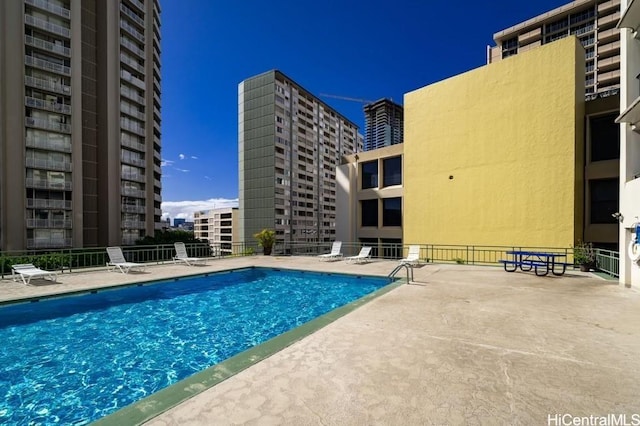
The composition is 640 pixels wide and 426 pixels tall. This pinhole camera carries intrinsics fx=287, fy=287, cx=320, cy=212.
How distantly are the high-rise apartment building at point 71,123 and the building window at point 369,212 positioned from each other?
28.6m

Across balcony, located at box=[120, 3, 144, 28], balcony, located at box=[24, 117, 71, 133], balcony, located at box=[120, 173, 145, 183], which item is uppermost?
balcony, located at box=[120, 3, 144, 28]

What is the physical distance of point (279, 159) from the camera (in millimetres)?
61656

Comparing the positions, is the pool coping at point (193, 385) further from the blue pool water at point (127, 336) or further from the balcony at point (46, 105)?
the balcony at point (46, 105)

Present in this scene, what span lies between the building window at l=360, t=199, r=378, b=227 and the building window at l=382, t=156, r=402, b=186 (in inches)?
83.7

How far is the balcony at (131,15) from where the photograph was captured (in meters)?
35.9

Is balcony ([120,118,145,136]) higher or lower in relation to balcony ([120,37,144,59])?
lower

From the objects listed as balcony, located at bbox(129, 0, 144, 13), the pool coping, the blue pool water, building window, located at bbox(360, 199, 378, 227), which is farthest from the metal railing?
balcony, located at bbox(129, 0, 144, 13)

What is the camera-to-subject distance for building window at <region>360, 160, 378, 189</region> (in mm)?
26484

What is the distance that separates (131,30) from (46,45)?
11028 millimetres

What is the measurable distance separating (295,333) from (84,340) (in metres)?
4.73

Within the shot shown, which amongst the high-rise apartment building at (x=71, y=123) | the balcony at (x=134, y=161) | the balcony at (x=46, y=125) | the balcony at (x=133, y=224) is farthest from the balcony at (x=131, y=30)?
the balcony at (x=133, y=224)

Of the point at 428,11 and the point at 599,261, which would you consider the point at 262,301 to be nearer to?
the point at 599,261

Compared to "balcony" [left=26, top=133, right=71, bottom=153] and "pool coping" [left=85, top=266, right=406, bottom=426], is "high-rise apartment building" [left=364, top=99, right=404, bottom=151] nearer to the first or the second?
"balcony" [left=26, top=133, right=71, bottom=153]

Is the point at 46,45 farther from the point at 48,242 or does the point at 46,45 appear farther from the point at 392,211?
the point at 392,211
